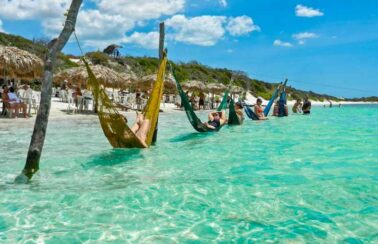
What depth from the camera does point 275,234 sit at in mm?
3193

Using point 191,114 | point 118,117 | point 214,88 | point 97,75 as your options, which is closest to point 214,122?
point 191,114

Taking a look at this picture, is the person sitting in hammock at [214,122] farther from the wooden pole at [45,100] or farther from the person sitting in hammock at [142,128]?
the wooden pole at [45,100]

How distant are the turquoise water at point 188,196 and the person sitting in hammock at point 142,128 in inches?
10.5

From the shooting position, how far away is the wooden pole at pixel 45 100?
448 centimetres

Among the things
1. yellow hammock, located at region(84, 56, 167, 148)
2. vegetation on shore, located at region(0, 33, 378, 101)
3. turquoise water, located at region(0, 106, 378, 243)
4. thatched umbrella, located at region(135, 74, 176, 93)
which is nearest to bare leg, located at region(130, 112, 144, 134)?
yellow hammock, located at region(84, 56, 167, 148)

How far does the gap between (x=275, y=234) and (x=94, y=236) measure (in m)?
1.40

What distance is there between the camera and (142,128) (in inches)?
281

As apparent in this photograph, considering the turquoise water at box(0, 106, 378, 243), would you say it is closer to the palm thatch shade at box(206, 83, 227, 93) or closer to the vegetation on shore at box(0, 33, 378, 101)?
the vegetation on shore at box(0, 33, 378, 101)

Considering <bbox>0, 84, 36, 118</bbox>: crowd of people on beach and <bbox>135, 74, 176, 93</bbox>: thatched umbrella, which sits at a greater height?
<bbox>135, 74, 176, 93</bbox>: thatched umbrella

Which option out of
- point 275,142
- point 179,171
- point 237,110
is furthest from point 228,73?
point 179,171

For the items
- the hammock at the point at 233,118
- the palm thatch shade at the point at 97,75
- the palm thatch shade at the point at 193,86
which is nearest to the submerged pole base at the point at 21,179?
the hammock at the point at 233,118

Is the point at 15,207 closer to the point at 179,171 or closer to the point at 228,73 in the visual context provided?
the point at 179,171

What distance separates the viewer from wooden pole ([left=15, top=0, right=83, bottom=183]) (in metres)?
4.48

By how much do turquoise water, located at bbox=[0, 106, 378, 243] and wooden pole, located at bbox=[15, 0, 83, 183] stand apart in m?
0.24
